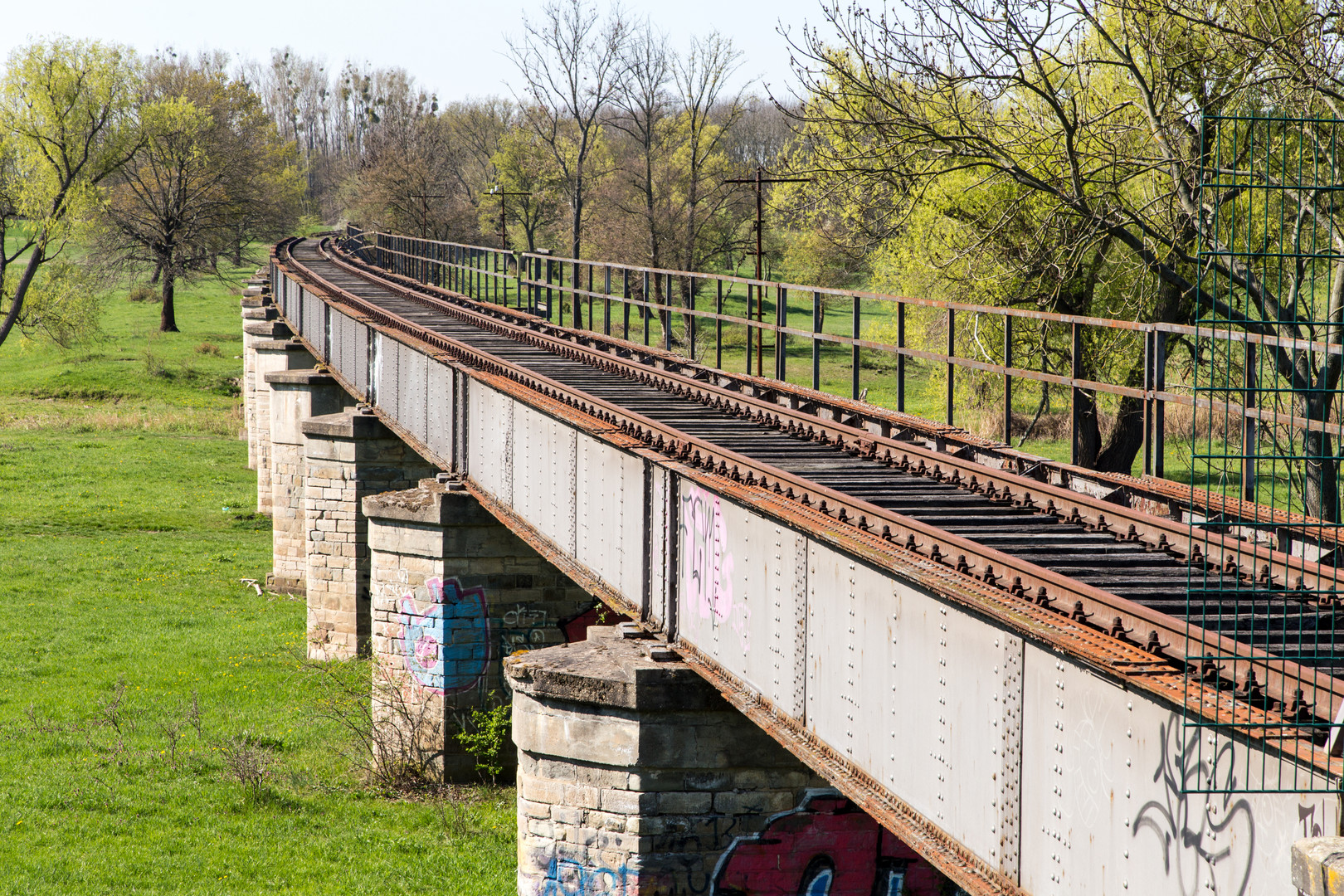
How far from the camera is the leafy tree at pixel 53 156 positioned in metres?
47.5

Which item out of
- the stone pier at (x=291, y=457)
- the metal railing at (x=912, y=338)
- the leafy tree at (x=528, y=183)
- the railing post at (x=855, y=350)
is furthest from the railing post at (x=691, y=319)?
the leafy tree at (x=528, y=183)

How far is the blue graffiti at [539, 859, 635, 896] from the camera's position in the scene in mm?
9773

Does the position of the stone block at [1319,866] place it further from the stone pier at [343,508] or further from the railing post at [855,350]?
the stone pier at [343,508]

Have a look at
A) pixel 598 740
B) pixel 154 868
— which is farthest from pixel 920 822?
pixel 154 868

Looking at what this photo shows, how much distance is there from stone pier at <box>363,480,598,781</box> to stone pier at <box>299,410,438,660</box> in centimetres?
466

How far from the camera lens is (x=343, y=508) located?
22.1 meters

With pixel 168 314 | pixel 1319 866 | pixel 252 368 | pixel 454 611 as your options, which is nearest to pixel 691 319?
pixel 252 368

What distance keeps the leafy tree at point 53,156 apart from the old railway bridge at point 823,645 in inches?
1309

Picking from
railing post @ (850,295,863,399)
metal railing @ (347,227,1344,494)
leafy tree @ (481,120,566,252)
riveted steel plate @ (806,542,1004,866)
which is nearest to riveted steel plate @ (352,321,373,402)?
metal railing @ (347,227,1344,494)

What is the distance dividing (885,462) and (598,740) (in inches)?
128

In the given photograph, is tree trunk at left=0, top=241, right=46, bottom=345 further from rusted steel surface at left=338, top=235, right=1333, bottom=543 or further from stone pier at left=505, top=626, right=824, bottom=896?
stone pier at left=505, top=626, right=824, bottom=896

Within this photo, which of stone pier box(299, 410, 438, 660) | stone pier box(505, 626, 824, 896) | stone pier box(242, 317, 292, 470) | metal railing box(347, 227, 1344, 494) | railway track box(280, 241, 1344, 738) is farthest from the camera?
stone pier box(242, 317, 292, 470)

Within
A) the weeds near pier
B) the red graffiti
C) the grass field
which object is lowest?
the grass field

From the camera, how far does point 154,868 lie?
1430cm
